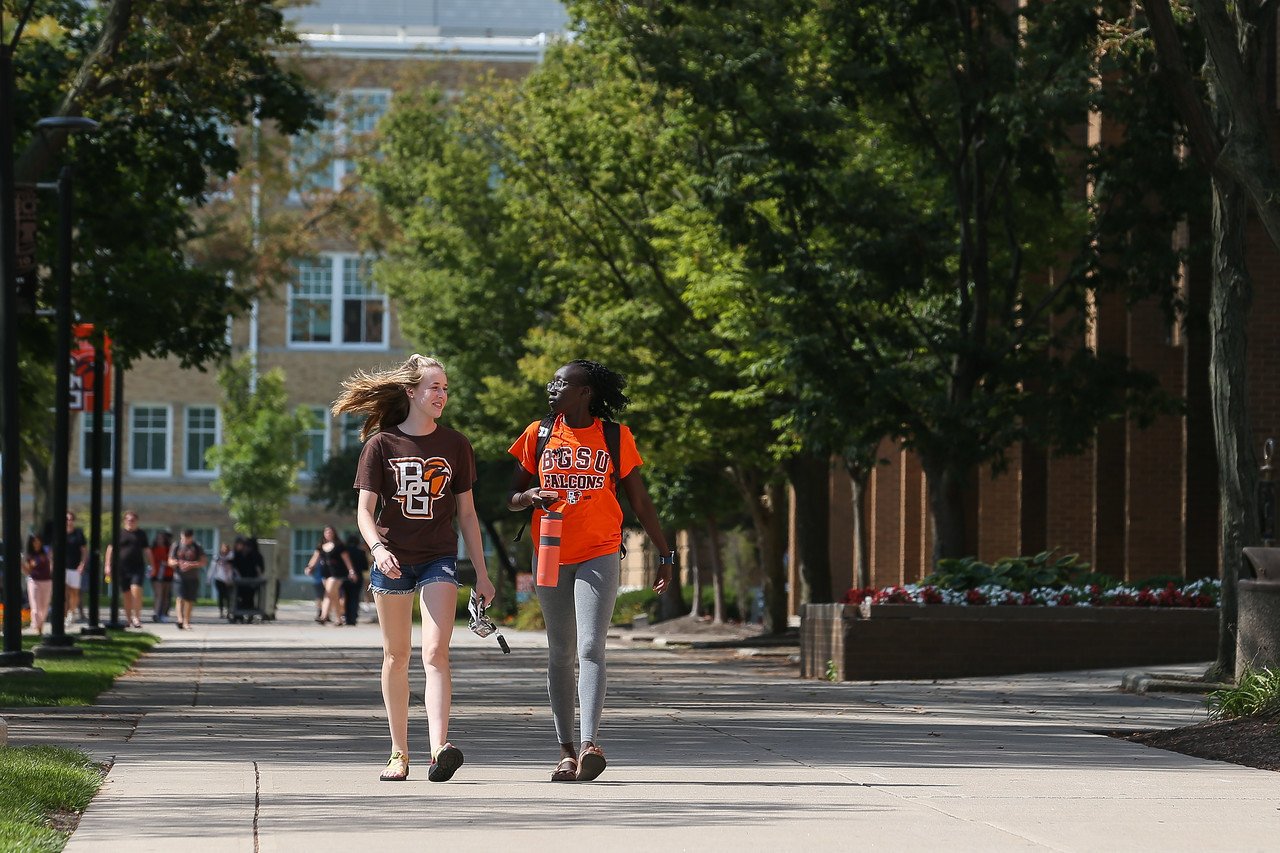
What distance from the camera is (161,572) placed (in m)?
41.8

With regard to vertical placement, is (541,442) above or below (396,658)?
above

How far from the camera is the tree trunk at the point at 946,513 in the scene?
2266cm

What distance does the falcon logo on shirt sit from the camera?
9.66 metres

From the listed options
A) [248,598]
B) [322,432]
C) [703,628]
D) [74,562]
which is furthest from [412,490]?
[322,432]

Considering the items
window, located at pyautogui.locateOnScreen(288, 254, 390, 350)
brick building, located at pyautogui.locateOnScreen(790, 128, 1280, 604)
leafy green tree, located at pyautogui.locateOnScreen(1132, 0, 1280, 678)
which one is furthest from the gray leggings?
window, located at pyautogui.locateOnScreen(288, 254, 390, 350)

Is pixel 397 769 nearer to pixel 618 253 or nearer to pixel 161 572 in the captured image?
pixel 618 253

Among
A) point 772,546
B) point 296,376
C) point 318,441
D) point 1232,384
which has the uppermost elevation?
point 296,376

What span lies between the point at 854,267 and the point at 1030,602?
3.71m

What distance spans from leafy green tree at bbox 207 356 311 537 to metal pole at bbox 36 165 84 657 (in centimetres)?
3962

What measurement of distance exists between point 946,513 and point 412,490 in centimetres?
1403

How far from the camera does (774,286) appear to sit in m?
21.7

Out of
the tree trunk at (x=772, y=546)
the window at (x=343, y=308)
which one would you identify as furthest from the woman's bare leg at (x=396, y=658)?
the window at (x=343, y=308)

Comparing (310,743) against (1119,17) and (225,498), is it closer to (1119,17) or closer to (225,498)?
(1119,17)

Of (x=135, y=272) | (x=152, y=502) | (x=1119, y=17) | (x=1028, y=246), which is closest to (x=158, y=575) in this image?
(x=135, y=272)
